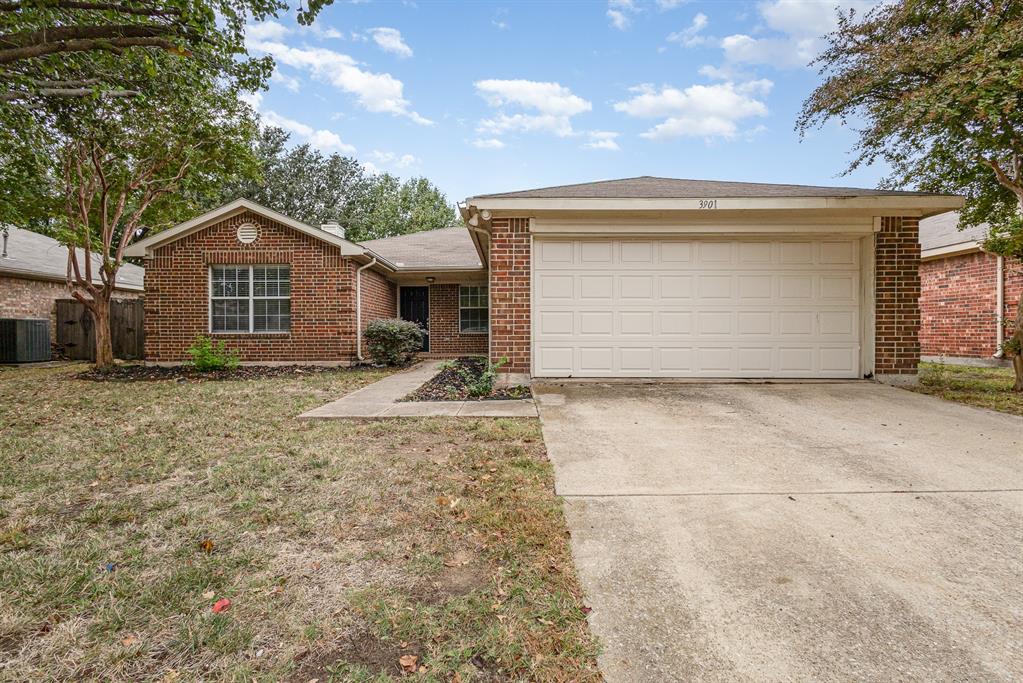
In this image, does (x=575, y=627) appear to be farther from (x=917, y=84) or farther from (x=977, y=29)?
(x=917, y=84)

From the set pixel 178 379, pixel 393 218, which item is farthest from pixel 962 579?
pixel 393 218

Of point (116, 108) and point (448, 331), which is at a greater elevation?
point (116, 108)

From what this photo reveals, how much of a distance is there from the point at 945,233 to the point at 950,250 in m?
1.37

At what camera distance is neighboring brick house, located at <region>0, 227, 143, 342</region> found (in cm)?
1355

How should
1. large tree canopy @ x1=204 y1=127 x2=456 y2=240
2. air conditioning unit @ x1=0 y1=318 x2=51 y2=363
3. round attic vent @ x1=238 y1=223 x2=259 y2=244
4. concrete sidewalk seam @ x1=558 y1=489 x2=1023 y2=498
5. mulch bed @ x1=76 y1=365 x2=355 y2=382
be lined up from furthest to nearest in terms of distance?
large tree canopy @ x1=204 y1=127 x2=456 y2=240, air conditioning unit @ x1=0 y1=318 x2=51 y2=363, round attic vent @ x1=238 y1=223 x2=259 y2=244, mulch bed @ x1=76 y1=365 x2=355 y2=382, concrete sidewalk seam @ x1=558 y1=489 x2=1023 y2=498

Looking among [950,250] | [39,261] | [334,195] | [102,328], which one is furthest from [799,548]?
[334,195]

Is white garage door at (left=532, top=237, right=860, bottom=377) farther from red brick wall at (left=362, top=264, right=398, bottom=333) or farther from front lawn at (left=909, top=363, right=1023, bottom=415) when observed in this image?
red brick wall at (left=362, top=264, right=398, bottom=333)

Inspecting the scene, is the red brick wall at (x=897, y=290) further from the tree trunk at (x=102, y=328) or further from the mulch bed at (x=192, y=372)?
the tree trunk at (x=102, y=328)

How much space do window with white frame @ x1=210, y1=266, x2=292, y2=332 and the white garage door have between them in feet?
23.2

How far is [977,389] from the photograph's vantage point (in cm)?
741

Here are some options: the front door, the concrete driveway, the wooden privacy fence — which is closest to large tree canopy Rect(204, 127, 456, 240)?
the wooden privacy fence

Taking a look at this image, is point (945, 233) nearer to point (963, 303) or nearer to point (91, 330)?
point (963, 303)

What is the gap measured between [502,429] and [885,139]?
866 cm

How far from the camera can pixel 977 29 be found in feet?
21.2
